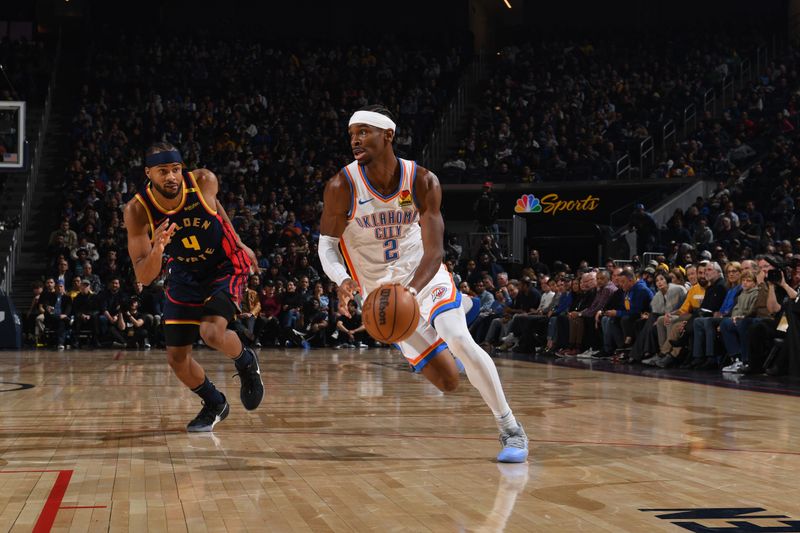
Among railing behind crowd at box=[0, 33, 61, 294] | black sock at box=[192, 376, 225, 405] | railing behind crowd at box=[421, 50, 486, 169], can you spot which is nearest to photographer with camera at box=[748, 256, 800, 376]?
black sock at box=[192, 376, 225, 405]

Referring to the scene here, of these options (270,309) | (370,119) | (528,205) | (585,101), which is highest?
(585,101)

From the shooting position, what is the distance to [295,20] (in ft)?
103

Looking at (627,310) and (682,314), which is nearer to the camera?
(682,314)

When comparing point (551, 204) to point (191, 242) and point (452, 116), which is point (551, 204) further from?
point (191, 242)

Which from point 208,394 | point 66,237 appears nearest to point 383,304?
point 208,394

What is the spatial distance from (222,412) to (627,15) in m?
27.1

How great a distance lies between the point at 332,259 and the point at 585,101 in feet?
70.2

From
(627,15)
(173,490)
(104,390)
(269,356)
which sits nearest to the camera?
(173,490)

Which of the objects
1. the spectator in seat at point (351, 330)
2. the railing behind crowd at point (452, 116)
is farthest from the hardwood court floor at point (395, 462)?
the railing behind crowd at point (452, 116)

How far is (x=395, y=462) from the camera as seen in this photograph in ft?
16.0

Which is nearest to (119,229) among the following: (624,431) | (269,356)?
(269,356)

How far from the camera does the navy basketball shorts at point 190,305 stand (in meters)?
6.13

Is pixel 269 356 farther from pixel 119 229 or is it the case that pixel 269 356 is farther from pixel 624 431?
pixel 624 431

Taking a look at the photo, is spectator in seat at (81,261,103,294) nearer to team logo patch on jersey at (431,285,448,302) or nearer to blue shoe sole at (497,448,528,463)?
team logo patch on jersey at (431,285,448,302)
